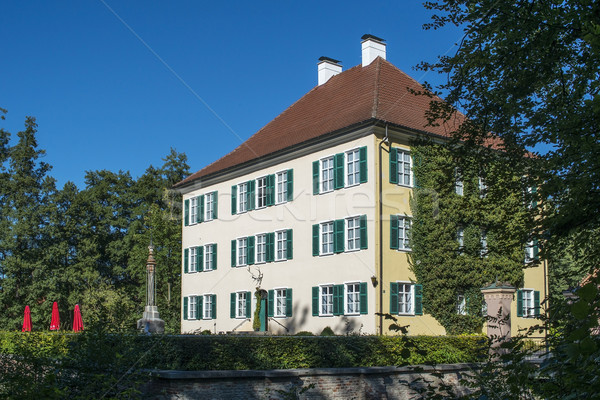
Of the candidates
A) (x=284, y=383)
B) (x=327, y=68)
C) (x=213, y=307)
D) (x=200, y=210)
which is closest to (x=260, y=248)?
(x=213, y=307)

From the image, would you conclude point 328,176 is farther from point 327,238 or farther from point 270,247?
point 270,247

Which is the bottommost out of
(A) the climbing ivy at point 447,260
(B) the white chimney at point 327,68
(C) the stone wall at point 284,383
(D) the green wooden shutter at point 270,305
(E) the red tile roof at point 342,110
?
(C) the stone wall at point 284,383

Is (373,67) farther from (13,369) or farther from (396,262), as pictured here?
(13,369)

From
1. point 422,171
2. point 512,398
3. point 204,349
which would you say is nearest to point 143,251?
point 422,171

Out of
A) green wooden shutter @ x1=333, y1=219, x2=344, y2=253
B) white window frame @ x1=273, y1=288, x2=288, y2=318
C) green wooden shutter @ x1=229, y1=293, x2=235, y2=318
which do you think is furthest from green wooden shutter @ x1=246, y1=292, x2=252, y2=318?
green wooden shutter @ x1=333, y1=219, x2=344, y2=253

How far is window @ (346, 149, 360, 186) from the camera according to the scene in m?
26.3

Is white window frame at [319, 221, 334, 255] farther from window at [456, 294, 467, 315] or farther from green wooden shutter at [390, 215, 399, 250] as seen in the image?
window at [456, 294, 467, 315]

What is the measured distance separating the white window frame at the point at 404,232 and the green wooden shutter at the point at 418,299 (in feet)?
4.77

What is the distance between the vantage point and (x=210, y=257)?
3447 cm

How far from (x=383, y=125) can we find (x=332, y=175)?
302 cm

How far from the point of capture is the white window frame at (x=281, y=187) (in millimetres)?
29828

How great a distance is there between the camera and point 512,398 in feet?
12.4

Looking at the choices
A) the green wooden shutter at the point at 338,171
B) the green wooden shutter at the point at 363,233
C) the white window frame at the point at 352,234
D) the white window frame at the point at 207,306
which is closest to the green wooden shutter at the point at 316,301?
the white window frame at the point at 352,234

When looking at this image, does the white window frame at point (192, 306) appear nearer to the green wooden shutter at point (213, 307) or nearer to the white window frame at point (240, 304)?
the green wooden shutter at point (213, 307)
